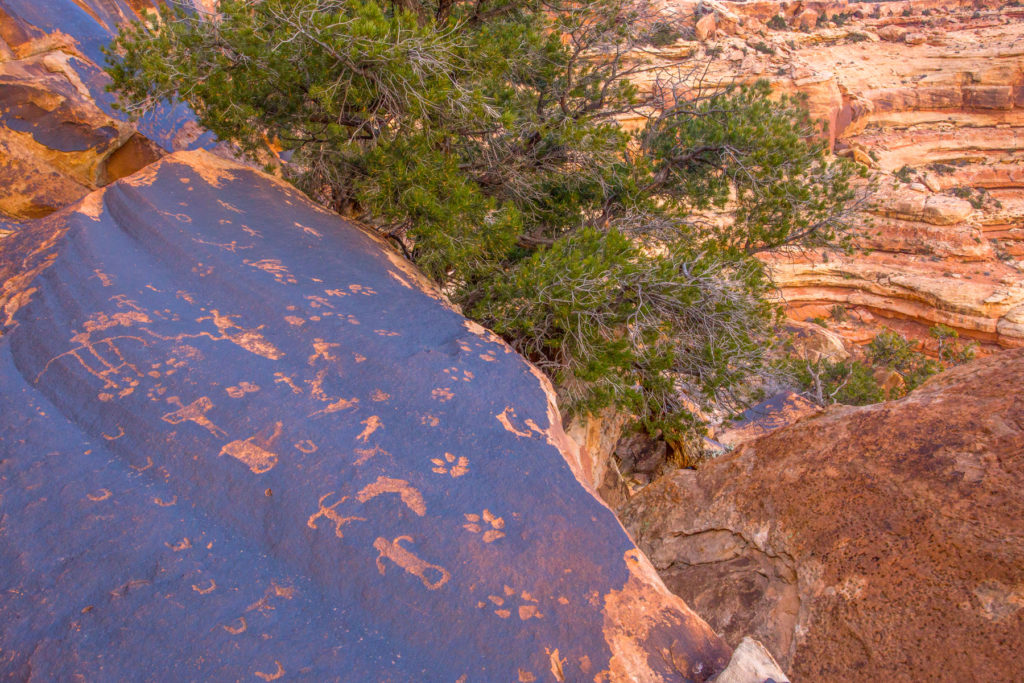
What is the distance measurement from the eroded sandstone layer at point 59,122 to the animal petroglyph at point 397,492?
17.2 ft

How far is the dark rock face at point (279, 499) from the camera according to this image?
74.3 inches

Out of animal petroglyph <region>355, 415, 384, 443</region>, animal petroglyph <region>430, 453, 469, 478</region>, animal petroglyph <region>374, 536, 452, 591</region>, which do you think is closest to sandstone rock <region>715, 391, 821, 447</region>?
animal petroglyph <region>430, 453, 469, 478</region>

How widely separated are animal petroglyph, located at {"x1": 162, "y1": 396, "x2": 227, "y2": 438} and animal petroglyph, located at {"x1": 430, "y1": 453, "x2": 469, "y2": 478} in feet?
3.11

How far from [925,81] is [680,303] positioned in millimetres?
31661

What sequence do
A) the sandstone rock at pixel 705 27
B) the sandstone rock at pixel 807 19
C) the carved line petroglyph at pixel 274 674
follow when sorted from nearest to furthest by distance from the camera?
the carved line petroglyph at pixel 274 674
the sandstone rock at pixel 705 27
the sandstone rock at pixel 807 19

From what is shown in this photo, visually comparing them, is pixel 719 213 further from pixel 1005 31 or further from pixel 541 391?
pixel 1005 31

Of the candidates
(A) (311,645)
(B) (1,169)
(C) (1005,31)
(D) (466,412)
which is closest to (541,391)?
(D) (466,412)

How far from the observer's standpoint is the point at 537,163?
5711 mm

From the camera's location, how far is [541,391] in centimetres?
330

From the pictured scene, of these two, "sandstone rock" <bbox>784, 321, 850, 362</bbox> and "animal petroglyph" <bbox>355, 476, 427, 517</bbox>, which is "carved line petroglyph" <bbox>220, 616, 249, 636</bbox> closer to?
"animal petroglyph" <bbox>355, 476, 427, 517</bbox>

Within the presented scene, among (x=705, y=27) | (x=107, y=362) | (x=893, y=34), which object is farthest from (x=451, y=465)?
(x=893, y=34)

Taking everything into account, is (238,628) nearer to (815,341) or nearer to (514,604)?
(514,604)

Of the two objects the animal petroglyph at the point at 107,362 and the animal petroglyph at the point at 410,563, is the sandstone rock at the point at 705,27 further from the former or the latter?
the animal petroglyph at the point at 410,563

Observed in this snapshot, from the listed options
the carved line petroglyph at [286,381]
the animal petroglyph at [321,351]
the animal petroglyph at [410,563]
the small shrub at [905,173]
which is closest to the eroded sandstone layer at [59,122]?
the animal petroglyph at [321,351]
